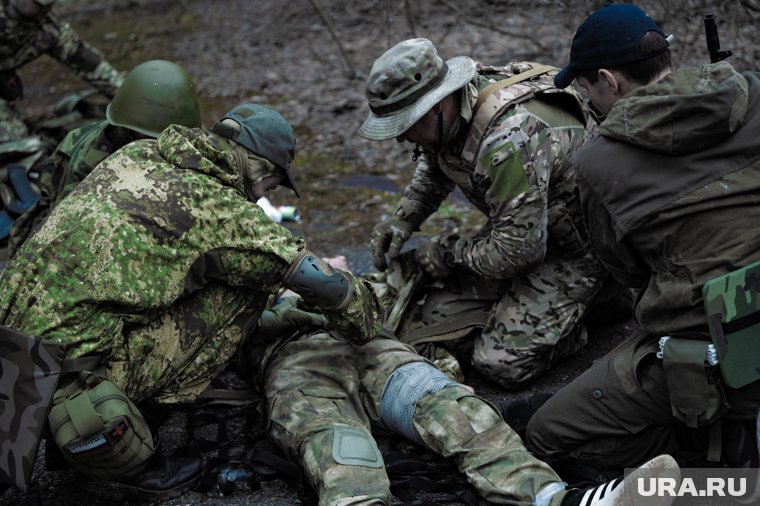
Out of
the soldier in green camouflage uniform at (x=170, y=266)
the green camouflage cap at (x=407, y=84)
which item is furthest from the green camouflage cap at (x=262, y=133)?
the green camouflage cap at (x=407, y=84)

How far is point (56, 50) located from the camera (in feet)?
22.1

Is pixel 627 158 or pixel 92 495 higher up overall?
pixel 627 158

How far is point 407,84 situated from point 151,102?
1356mm

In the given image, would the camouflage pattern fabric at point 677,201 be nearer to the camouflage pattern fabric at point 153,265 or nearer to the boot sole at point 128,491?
the camouflage pattern fabric at point 153,265

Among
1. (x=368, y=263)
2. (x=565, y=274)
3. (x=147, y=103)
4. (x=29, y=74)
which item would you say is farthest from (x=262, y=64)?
(x=565, y=274)

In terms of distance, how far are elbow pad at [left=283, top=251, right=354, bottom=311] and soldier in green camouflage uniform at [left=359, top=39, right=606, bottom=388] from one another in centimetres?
72

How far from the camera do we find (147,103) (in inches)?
166

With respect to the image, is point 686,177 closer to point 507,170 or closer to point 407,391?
point 507,170

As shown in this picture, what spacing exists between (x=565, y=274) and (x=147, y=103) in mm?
2183

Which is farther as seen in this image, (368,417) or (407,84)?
(407,84)

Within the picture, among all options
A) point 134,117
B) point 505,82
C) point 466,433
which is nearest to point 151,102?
point 134,117

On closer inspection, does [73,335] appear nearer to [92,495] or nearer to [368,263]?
[92,495]

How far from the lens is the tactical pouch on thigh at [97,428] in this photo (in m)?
2.91

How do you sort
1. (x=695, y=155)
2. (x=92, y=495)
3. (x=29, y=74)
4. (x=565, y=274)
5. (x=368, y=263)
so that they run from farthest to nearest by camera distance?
(x=29, y=74), (x=368, y=263), (x=565, y=274), (x=92, y=495), (x=695, y=155)
